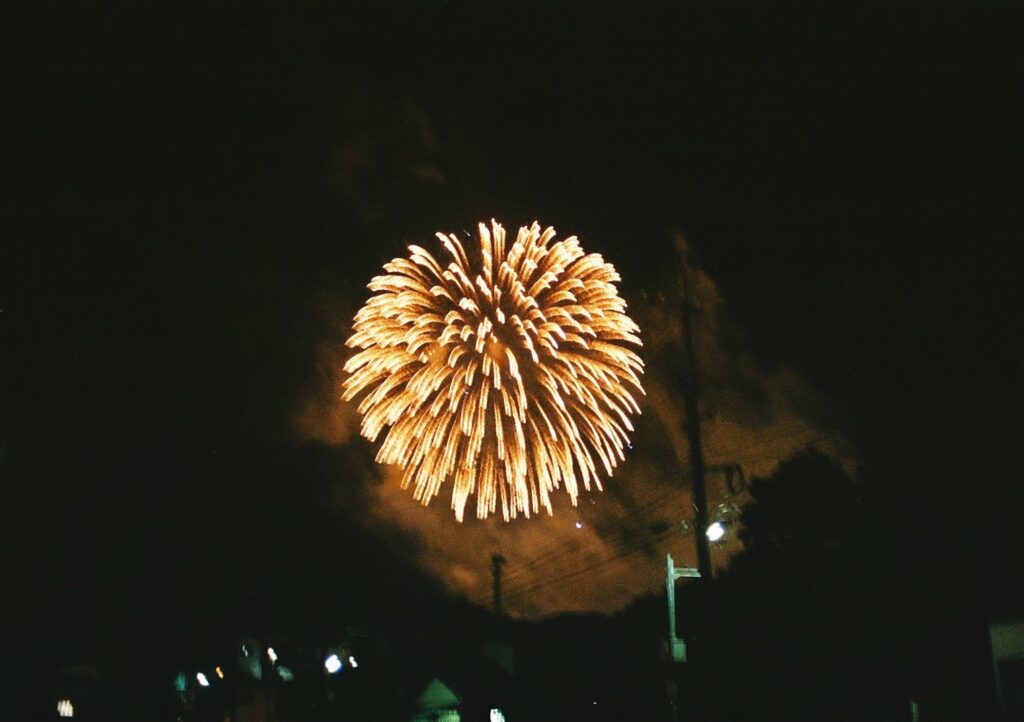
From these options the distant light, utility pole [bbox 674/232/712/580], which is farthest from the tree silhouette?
the distant light

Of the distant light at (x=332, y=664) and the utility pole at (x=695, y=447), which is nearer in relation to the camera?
the utility pole at (x=695, y=447)

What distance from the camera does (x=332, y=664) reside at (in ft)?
122

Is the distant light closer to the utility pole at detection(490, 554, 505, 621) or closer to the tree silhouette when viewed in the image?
the utility pole at detection(490, 554, 505, 621)

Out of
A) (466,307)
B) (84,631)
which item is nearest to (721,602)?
(466,307)

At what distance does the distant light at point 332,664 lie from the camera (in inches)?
1440

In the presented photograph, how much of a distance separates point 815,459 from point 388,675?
18.9m

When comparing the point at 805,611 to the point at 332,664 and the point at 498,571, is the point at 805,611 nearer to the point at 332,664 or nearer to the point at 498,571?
the point at 498,571

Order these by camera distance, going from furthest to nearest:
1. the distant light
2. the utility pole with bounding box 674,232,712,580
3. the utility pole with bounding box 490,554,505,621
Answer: the distant light
the utility pole with bounding box 490,554,505,621
the utility pole with bounding box 674,232,712,580

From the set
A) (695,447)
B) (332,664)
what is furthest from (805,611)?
(332,664)

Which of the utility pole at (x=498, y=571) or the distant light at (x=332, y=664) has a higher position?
the utility pole at (x=498, y=571)

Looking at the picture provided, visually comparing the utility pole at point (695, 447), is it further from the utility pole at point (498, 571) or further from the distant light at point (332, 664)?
the distant light at point (332, 664)

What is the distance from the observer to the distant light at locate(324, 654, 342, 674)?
120 ft

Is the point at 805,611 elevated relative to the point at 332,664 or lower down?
elevated

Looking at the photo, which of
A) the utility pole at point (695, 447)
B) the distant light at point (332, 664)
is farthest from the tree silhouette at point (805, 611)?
the distant light at point (332, 664)
